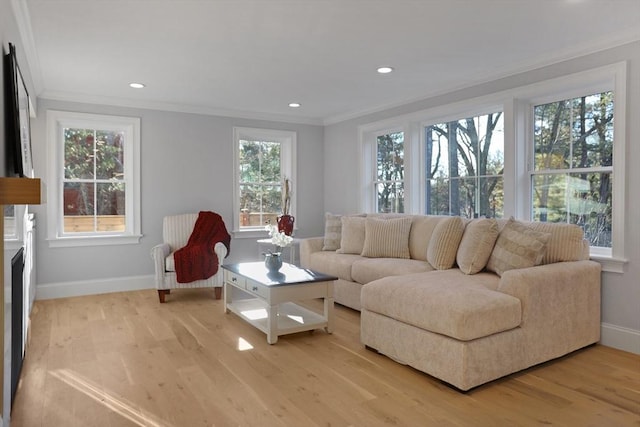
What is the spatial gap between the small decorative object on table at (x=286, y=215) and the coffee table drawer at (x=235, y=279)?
1787 mm

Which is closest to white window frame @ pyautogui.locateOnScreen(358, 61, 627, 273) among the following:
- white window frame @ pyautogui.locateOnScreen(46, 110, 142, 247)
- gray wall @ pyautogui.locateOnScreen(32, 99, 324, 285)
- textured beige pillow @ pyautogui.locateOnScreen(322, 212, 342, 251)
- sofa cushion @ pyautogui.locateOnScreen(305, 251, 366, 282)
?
textured beige pillow @ pyautogui.locateOnScreen(322, 212, 342, 251)

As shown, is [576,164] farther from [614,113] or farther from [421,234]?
[421,234]

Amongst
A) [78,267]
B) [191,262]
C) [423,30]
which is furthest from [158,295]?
[423,30]

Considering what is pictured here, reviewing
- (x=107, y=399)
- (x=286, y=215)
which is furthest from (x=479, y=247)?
(x=286, y=215)

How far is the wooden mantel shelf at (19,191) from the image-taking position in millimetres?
1888

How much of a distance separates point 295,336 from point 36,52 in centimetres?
317

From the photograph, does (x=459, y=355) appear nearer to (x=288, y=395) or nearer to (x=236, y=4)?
(x=288, y=395)

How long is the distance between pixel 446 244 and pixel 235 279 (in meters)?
1.93

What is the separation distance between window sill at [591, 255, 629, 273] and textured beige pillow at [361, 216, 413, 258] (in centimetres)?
164

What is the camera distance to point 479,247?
11.3ft

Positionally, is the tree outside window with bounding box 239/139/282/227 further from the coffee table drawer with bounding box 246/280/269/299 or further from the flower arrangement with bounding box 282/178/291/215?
the coffee table drawer with bounding box 246/280/269/299

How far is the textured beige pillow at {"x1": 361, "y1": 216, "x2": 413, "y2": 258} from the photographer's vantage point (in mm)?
4422

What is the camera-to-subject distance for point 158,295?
15.9ft

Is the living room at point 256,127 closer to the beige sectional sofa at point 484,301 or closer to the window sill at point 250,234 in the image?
the window sill at point 250,234
